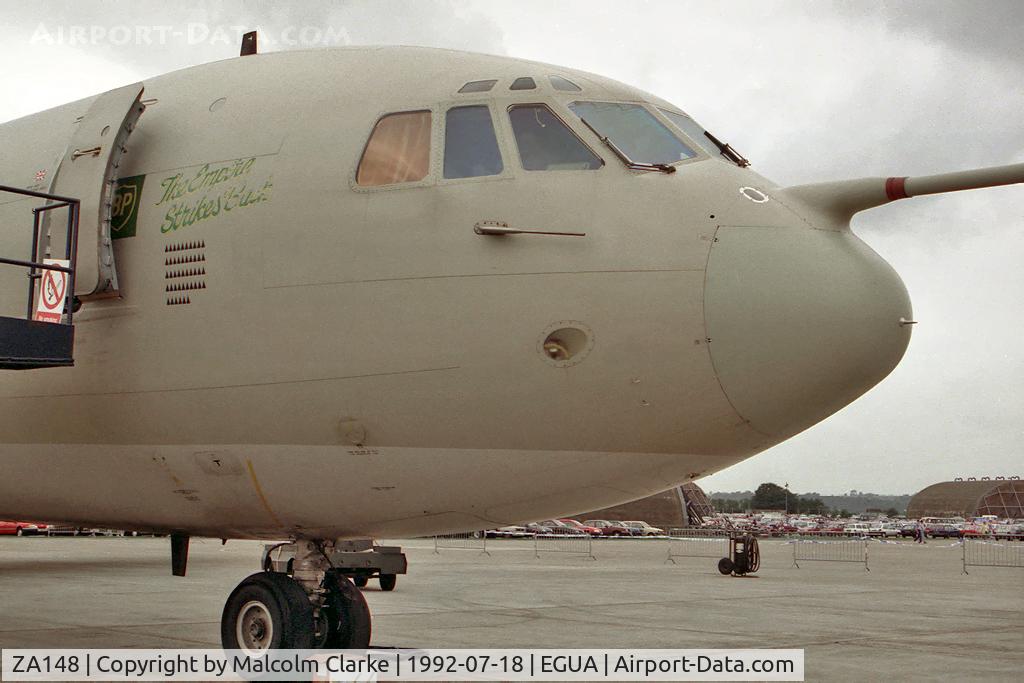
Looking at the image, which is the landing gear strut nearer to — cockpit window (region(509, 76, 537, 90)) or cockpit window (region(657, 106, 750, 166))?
cockpit window (region(509, 76, 537, 90))

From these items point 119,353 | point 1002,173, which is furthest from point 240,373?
point 1002,173

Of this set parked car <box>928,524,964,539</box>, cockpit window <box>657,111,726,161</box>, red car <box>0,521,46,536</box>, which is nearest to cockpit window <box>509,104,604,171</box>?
cockpit window <box>657,111,726,161</box>

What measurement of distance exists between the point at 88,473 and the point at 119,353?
3.73ft

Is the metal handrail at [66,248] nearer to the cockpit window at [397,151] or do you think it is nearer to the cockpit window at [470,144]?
the cockpit window at [397,151]

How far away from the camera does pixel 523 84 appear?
841 cm

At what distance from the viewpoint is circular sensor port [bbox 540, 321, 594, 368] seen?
7422 mm

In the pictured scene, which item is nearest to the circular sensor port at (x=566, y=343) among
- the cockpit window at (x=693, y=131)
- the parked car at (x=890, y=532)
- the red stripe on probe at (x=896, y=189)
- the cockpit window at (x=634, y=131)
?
the cockpit window at (x=634, y=131)

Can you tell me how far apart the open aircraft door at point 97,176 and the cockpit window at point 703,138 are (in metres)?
4.32

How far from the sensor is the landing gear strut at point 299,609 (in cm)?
886

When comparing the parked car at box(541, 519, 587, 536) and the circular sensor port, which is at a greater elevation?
the circular sensor port

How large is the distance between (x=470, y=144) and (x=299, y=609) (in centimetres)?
385

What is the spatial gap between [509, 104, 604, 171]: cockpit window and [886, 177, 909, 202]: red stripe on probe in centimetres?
192

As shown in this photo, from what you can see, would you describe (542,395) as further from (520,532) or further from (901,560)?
(520,532)

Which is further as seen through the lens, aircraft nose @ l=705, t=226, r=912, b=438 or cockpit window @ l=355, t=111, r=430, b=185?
cockpit window @ l=355, t=111, r=430, b=185
